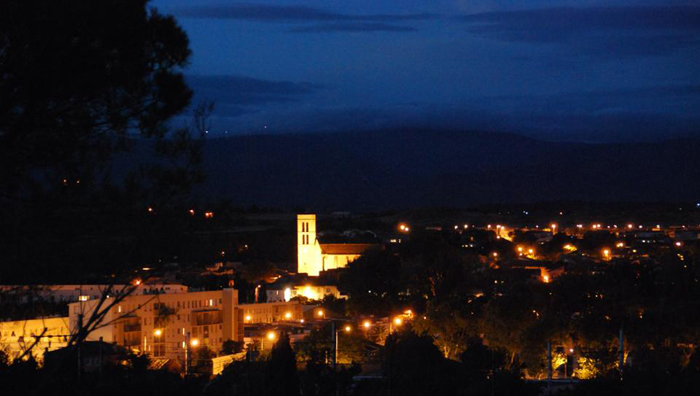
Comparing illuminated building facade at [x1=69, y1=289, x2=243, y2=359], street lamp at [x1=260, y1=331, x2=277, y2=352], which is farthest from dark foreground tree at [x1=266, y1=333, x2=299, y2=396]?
street lamp at [x1=260, y1=331, x2=277, y2=352]

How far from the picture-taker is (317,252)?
51.0 m

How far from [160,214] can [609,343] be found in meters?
14.5

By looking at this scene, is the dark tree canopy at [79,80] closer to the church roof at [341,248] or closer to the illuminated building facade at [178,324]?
the illuminated building facade at [178,324]

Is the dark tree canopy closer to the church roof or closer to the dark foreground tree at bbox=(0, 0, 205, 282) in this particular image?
the dark foreground tree at bbox=(0, 0, 205, 282)

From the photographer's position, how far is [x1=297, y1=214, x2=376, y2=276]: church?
164 feet

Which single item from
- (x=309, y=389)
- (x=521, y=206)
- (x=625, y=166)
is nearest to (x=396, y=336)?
(x=309, y=389)

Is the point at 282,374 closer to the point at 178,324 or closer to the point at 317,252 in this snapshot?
the point at 178,324

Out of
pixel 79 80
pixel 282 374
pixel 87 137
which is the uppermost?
pixel 79 80

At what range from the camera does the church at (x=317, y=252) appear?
164 ft

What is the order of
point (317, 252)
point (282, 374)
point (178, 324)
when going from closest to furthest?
point (282, 374) → point (178, 324) → point (317, 252)

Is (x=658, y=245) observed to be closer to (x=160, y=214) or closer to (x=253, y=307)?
(x=253, y=307)

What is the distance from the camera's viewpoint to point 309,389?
511 inches

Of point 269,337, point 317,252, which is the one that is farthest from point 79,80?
point 317,252

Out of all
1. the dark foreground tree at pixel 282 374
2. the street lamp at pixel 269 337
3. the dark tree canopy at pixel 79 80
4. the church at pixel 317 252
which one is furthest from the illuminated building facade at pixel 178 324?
the church at pixel 317 252
